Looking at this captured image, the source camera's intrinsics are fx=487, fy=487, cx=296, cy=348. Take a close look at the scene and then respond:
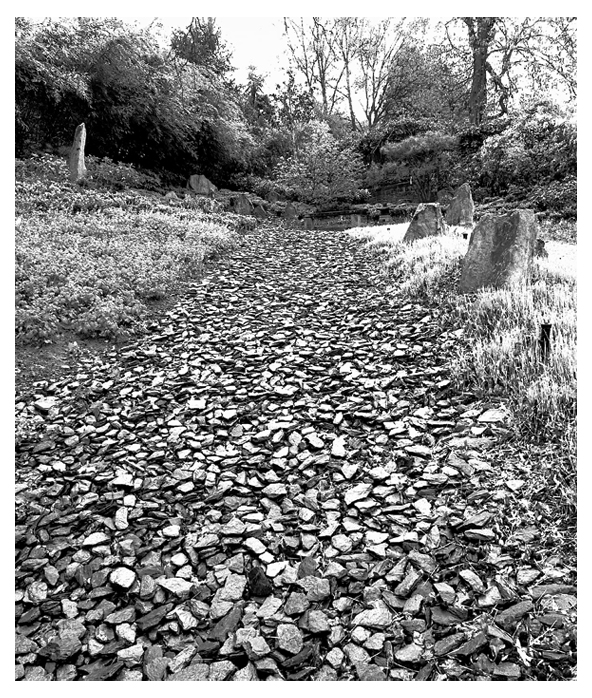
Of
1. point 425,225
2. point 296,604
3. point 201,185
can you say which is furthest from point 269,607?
point 201,185

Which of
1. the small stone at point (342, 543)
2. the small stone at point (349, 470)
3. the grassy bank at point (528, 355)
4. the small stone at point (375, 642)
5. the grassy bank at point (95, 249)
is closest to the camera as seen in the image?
the small stone at point (375, 642)

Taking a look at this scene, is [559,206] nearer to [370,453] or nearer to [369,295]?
[369,295]

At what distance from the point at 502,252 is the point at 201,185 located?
1916 centimetres

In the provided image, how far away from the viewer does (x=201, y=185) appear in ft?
76.4

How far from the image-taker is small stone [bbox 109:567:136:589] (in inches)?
119

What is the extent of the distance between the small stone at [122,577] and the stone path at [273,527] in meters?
0.01

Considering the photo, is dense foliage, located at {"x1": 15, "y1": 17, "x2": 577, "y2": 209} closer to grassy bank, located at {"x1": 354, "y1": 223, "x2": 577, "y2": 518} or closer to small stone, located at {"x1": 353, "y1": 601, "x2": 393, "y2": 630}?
grassy bank, located at {"x1": 354, "y1": 223, "x2": 577, "y2": 518}

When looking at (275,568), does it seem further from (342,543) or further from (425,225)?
(425,225)

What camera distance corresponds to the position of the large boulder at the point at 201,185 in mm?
23109

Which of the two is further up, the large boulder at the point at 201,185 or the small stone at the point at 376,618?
the large boulder at the point at 201,185

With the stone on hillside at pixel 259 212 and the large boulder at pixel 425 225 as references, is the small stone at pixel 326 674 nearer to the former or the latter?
the large boulder at pixel 425 225

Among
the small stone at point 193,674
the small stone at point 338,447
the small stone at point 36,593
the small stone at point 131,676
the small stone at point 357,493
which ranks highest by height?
the small stone at point 338,447

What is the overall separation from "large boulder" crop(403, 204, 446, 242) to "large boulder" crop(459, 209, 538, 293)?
433 centimetres

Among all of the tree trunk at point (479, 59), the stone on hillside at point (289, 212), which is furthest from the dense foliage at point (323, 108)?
the stone on hillside at point (289, 212)
